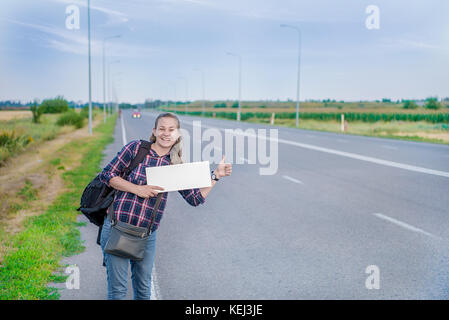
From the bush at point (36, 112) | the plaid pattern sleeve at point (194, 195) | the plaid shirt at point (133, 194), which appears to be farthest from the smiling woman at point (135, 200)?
the bush at point (36, 112)

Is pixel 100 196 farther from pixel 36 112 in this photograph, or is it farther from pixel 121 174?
pixel 36 112

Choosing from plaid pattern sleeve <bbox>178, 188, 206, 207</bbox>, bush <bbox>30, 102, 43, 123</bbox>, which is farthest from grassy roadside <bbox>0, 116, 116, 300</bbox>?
bush <bbox>30, 102, 43, 123</bbox>

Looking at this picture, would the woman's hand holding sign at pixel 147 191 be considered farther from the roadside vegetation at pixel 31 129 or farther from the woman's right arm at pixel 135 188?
the roadside vegetation at pixel 31 129

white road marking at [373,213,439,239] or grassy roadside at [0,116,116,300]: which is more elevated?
grassy roadside at [0,116,116,300]

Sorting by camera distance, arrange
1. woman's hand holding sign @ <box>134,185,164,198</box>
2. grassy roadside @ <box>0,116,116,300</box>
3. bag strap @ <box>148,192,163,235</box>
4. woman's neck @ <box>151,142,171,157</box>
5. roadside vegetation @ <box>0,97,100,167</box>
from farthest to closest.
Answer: roadside vegetation @ <box>0,97,100,167</box> < grassy roadside @ <box>0,116,116,300</box> < woman's neck @ <box>151,142,171,157</box> < bag strap @ <box>148,192,163,235</box> < woman's hand holding sign @ <box>134,185,164,198</box>

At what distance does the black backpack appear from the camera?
350cm

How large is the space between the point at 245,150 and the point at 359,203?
11325mm

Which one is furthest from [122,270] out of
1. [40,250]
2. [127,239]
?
[40,250]

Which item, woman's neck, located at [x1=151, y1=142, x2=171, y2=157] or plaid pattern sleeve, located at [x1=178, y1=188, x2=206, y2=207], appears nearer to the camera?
woman's neck, located at [x1=151, y1=142, x2=171, y2=157]

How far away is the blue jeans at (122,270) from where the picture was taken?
352 centimetres

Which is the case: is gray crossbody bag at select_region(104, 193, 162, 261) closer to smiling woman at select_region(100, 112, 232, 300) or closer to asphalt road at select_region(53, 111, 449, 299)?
smiling woman at select_region(100, 112, 232, 300)

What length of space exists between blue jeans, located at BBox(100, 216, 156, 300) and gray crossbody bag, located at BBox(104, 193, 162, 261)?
0.31 feet
